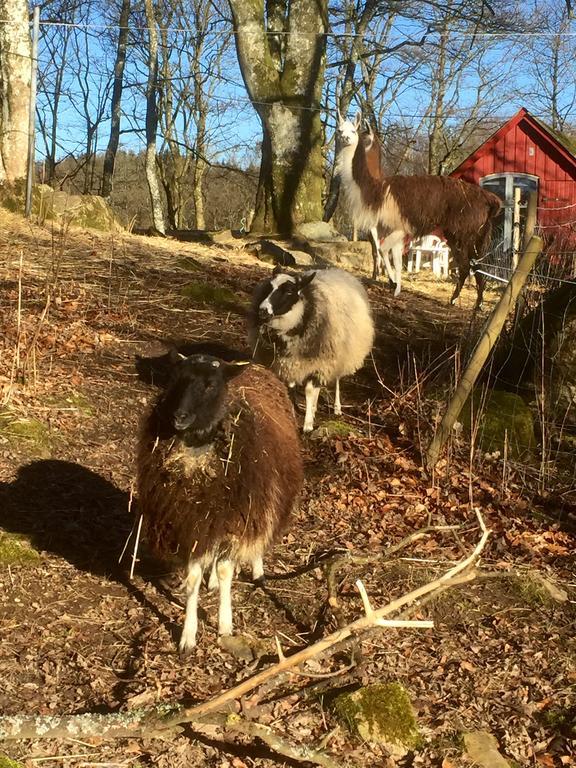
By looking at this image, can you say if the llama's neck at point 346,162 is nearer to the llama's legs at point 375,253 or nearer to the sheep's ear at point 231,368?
Result: the llama's legs at point 375,253

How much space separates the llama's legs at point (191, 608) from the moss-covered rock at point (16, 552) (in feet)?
3.75

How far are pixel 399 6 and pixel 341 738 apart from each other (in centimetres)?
1794

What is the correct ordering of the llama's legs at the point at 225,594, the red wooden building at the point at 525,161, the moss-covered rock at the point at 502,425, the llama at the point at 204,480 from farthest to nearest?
the red wooden building at the point at 525,161 → the moss-covered rock at the point at 502,425 → the llama's legs at the point at 225,594 → the llama at the point at 204,480

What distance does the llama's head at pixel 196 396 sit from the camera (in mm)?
4117

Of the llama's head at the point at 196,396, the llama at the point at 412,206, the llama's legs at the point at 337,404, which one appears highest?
the llama at the point at 412,206

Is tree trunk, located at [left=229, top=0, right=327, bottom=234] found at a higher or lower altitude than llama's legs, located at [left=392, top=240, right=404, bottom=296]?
higher

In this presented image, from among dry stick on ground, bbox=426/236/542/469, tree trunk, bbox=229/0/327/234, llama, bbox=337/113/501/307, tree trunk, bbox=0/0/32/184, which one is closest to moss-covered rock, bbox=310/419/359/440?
dry stick on ground, bbox=426/236/542/469

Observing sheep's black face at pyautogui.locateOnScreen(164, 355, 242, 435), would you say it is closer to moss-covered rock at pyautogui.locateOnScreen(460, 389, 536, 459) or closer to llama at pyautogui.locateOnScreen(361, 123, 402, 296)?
moss-covered rock at pyautogui.locateOnScreen(460, 389, 536, 459)

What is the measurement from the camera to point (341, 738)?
3.61 metres

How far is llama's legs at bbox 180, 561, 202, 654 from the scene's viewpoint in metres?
4.19

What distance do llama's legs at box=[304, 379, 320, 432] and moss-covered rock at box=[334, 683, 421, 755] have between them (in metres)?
3.72

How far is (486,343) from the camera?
632 centimetres

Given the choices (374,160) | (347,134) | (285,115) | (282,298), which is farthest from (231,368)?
(285,115)

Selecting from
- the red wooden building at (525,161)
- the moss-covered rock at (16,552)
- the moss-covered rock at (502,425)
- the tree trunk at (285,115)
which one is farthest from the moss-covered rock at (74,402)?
the red wooden building at (525,161)
